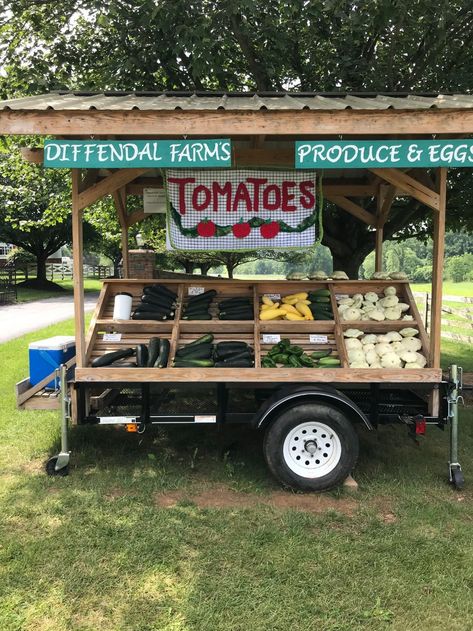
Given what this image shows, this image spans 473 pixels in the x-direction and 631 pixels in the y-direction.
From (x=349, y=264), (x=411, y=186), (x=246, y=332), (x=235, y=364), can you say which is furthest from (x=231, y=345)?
(x=349, y=264)

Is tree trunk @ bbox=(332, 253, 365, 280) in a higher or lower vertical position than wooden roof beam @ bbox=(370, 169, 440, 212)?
lower

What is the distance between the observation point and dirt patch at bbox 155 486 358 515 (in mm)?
4469

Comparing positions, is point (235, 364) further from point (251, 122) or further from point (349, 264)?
point (349, 264)

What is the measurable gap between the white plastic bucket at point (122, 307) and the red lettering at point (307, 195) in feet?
7.21

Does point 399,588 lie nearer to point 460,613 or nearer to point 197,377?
point 460,613

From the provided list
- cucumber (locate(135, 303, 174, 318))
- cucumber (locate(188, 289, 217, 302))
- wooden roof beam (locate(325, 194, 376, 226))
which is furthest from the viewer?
wooden roof beam (locate(325, 194, 376, 226))

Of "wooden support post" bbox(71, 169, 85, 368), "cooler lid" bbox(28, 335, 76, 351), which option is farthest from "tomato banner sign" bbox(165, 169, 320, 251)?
"cooler lid" bbox(28, 335, 76, 351)

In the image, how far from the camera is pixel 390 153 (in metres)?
4.48

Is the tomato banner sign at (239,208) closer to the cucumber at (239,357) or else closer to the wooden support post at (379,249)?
the cucumber at (239,357)

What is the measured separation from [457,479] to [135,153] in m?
4.09

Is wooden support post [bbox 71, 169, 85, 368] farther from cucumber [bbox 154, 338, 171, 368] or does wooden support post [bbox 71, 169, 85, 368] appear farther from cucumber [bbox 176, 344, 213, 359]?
cucumber [bbox 176, 344, 213, 359]

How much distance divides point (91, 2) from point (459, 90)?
16.6 ft

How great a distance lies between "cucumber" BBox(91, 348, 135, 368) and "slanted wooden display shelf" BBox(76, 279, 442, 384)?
10cm

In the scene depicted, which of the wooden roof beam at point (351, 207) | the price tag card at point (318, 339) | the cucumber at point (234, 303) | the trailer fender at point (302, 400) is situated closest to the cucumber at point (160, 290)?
the cucumber at point (234, 303)
